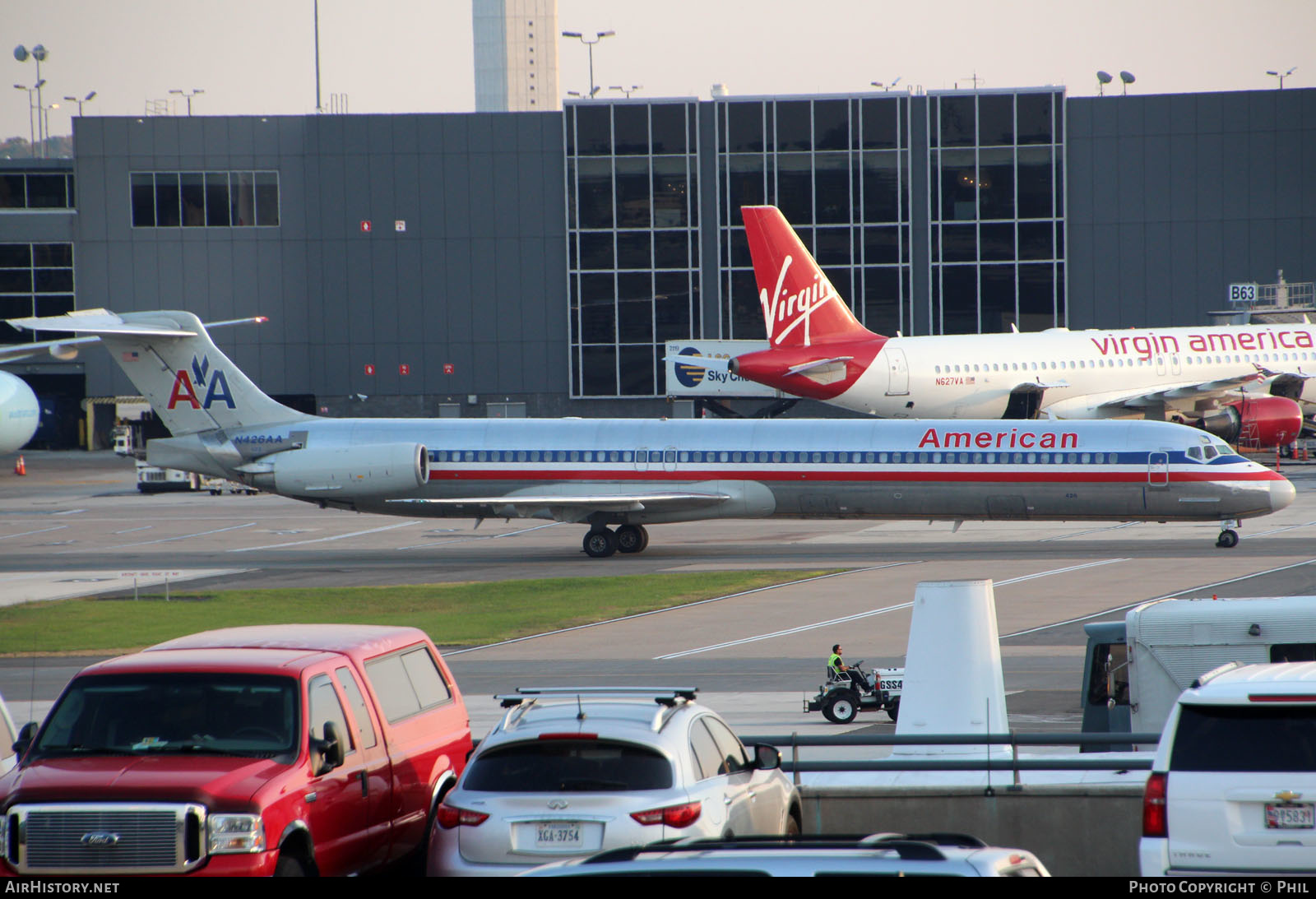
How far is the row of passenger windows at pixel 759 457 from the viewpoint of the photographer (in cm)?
3266

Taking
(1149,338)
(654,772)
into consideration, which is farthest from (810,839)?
(1149,338)

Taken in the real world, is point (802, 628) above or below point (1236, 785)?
below

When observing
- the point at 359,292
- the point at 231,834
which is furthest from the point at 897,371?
the point at 231,834

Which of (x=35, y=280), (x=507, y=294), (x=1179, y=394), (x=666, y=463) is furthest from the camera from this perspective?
(x=35, y=280)

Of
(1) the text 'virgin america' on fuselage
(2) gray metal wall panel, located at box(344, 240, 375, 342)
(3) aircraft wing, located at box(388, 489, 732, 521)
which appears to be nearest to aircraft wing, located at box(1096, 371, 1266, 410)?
(1) the text 'virgin america' on fuselage

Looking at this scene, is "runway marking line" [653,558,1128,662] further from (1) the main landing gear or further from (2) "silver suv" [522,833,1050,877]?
(2) "silver suv" [522,833,1050,877]

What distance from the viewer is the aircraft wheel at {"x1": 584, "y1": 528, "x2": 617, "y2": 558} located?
3450cm

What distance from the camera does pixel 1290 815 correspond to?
25.3ft

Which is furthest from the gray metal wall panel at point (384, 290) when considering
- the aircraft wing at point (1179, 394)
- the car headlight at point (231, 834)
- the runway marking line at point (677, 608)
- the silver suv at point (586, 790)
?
the car headlight at point (231, 834)

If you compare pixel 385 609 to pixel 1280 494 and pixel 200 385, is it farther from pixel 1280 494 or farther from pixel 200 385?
pixel 1280 494

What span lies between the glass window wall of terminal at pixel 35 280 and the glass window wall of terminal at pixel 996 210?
48491mm

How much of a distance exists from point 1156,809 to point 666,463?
26474 millimetres

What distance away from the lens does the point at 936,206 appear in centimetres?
6925

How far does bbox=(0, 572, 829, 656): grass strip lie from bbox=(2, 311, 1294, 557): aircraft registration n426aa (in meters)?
3.38
